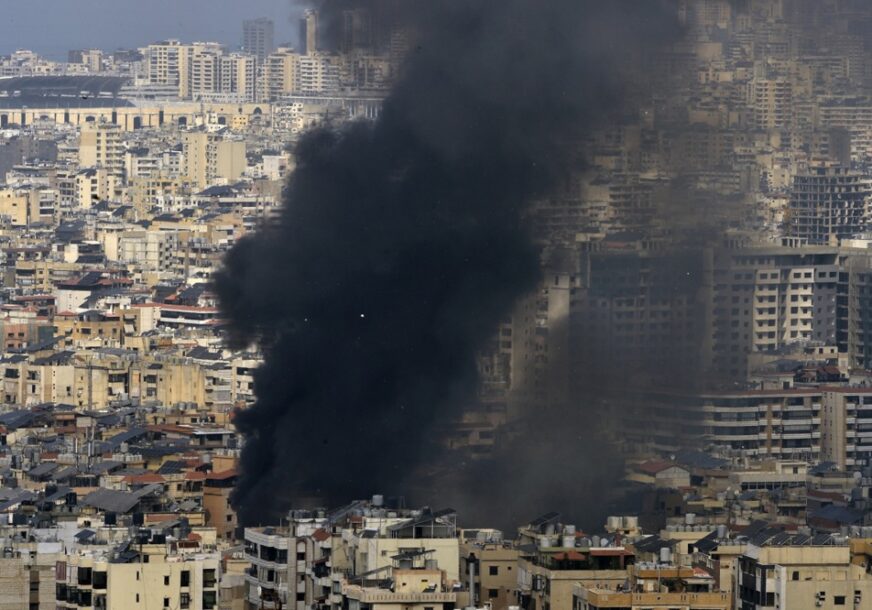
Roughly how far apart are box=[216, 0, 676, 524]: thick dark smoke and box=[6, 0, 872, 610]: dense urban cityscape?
44 millimetres

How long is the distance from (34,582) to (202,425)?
20411mm

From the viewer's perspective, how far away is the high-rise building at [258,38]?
123406mm

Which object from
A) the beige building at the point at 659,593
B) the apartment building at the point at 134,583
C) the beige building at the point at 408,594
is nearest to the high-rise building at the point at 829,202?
the apartment building at the point at 134,583

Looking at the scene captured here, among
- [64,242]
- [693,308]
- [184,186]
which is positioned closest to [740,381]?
[693,308]

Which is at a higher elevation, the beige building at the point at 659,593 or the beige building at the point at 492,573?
the beige building at the point at 659,593

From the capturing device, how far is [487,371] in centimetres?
4244

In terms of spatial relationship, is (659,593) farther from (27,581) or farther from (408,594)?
(27,581)

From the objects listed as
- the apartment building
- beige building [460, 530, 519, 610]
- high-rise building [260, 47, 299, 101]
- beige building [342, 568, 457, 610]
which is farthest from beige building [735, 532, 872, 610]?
high-rise building [260, 47, 299, 101]

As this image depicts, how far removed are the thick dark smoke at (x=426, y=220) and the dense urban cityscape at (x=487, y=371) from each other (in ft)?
0.15

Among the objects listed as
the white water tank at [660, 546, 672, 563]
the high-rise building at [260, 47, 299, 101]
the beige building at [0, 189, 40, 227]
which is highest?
the high-rise building at [260, 47, 299, 101]

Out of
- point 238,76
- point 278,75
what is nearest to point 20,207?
point 278,75

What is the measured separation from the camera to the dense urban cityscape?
27562 millimetres

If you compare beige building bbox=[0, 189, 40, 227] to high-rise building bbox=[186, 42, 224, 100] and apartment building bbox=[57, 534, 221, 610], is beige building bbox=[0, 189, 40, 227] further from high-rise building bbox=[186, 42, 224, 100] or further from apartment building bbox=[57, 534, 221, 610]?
apartment building bbox=[57, 534, 221, 610]

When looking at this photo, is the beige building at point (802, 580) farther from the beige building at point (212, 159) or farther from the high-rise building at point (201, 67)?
the high-rise building at point (201, 67)
